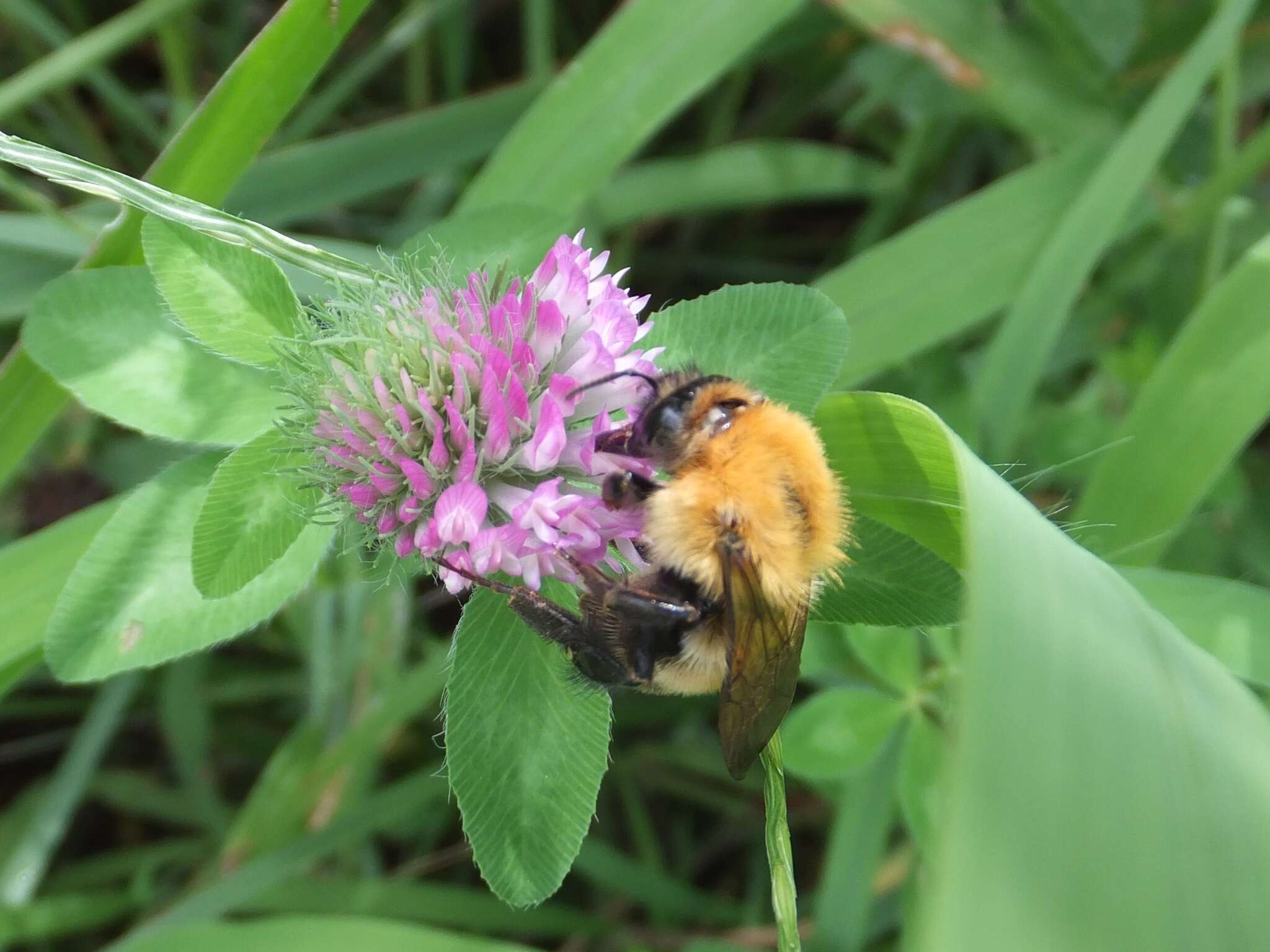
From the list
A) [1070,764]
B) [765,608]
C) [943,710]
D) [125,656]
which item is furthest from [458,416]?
[943,710]

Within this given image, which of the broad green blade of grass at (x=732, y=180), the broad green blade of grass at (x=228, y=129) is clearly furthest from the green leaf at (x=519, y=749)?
the broad green blade of grass at (x=732, y=180)

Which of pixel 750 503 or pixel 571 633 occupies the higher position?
pixel 750 503

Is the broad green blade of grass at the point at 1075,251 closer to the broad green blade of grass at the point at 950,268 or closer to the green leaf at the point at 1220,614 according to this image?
the broad green blade of grass at the point at 950,268

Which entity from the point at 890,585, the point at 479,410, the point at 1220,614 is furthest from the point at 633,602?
the point at 1220,614

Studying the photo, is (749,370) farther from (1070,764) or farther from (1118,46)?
(1118,46)

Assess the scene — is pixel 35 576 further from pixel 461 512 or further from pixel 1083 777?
pixel 1083 777

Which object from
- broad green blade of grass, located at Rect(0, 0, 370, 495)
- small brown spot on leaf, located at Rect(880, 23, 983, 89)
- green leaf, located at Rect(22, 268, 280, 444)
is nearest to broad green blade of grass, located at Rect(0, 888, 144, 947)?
broad green blade of grass, located at Rect(0, 0, 370, 495)

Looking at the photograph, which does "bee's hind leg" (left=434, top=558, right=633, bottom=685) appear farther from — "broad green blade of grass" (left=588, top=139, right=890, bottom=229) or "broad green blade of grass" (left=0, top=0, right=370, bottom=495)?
"broad green blade of grass" (left=588, top=139, right=890, bottom=229)

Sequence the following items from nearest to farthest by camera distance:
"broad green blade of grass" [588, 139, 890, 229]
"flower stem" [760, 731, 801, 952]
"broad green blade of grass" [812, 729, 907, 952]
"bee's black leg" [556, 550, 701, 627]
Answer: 1. "flower stem" [760, 731, 801, 952]
2. "bee's black leg" [556, 550, 701, 627]
3. "broad green blade of grass" [812, 729, 907, 952]
4. "broad green blade of grass" [588, 139, 890, 229]
